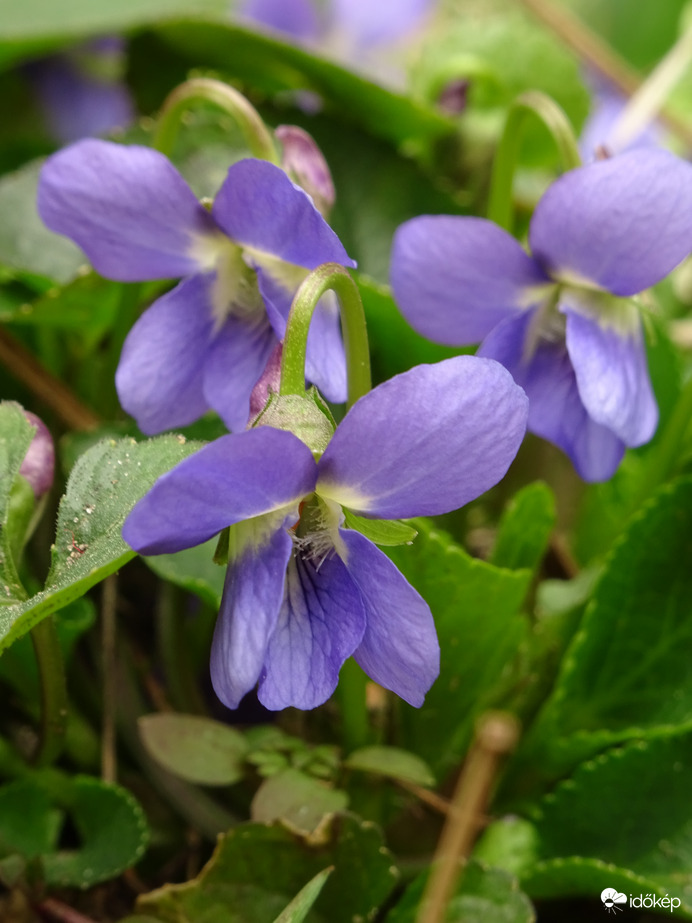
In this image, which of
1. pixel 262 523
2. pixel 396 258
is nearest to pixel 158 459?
pixel 262 523

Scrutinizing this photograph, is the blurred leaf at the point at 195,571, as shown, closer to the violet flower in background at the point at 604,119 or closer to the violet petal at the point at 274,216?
the violet petal at the point at 274,216

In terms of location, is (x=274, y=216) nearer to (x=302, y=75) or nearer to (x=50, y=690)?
(x=50, y=690)

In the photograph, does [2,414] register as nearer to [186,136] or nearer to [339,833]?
[339,833]

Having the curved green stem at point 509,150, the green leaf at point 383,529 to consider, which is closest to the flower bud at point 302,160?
the curved green stem at point 509,150

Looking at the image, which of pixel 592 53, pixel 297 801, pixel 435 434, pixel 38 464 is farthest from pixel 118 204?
pixel 592 53

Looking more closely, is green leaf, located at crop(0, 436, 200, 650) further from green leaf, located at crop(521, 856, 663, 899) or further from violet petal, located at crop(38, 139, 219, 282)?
→ green leaf, located at crop(521, 856, 663, 899)

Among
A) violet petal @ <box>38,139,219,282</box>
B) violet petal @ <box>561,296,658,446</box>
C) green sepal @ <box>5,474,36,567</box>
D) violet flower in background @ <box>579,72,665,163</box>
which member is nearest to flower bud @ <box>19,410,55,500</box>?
green sepal @ <box>5,474,36,567</box>
